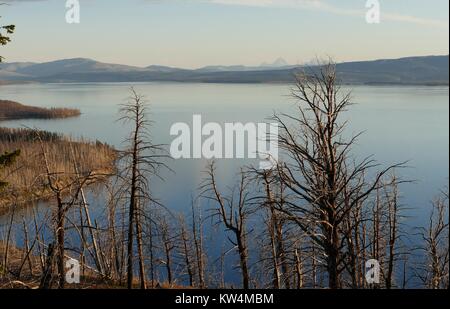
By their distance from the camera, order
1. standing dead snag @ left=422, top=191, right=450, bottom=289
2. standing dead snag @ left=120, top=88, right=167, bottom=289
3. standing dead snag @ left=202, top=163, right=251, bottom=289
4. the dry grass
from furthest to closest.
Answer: the dry grass
standing dead snag @ left=422, top=191, right=450, bottom=289
standing dead snag @ left=202, top=163, right=251, bottom=289
standing dead snag @ left=120, top=88, right=167, bottom=289

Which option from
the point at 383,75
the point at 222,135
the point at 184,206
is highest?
the point at 383,75

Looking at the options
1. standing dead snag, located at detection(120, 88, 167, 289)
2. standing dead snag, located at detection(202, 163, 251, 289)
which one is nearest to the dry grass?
standing dead snag, located at detection(202, 163, 251, 289)

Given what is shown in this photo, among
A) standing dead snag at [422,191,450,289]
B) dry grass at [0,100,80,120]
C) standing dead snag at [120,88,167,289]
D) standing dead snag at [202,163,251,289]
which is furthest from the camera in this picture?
dry grass at [0,100,80,120]

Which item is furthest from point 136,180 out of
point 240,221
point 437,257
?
point 437,257

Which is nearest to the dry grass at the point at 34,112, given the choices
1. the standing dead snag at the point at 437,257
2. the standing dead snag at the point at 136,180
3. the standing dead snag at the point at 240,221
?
the standing dead snag at the point at 240,221

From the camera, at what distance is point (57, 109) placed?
4195 inches

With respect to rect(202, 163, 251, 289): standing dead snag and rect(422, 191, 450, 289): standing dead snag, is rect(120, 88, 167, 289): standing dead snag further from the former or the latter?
rect(422, 191, 450, 289): standing dead snag

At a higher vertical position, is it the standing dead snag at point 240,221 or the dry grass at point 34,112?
the dry grass at point 34,112

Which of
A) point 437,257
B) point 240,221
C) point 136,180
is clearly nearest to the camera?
point 136,180

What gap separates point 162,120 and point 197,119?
5.64 metres

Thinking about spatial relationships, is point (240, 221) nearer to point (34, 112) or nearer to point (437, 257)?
point (437, 257)

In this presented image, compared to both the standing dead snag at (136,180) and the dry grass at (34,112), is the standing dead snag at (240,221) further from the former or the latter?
the dry grass at (34,112)
